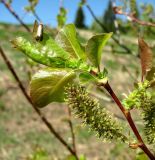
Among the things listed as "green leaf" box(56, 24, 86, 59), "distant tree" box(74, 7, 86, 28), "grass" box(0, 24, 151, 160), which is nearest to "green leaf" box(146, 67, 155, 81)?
"green leaf" box(56, 24, 86, 59)

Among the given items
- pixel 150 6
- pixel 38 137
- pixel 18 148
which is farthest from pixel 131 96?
pixel 38 137

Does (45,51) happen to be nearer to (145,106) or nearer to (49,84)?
(49,84)

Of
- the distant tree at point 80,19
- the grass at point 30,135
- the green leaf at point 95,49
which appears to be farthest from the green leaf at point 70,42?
the distant tree at point 80,19

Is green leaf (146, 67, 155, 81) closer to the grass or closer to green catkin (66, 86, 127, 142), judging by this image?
green catkin (66, 86, 127, 142)

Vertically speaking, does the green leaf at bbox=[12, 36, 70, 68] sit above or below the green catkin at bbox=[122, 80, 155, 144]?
above

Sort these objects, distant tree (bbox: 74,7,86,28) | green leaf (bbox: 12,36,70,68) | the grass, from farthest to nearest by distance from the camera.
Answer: distant tree (bbox: 74,7,86,28)
the grass
green leaf (bbox: 12,36,70,68)

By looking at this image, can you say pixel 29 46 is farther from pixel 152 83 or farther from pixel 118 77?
pixel 118 77

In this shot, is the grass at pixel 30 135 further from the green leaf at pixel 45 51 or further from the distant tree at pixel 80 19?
the distant tree at pixel 80 19
